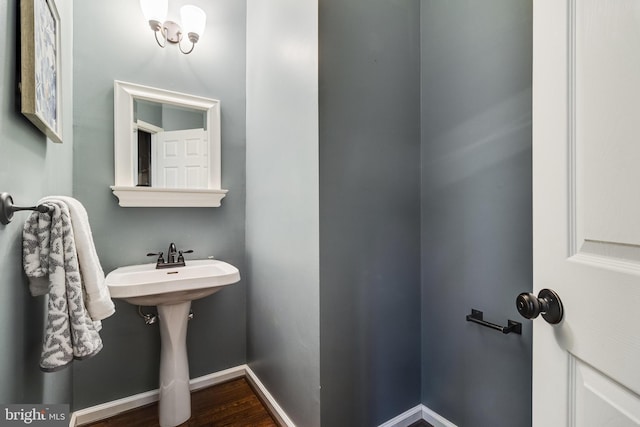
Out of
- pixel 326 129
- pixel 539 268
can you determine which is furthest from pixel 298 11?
pixel 539 268

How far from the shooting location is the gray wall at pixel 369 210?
3.77 ft

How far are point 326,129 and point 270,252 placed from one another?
2.49ft

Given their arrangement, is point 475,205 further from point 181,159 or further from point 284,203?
point 181,159

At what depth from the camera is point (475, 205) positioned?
1193mm

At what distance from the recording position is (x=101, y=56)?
1456 millimetres

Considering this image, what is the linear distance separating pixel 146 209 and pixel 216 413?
1.22 meters

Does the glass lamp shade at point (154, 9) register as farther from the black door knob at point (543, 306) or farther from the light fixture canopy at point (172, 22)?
the black door knob at point (543, 306)

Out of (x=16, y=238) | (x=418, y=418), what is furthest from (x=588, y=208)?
(x=418, y=418)

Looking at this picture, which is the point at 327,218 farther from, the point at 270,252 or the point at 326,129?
the point at 270,252

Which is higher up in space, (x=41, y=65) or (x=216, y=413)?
(x=41, y=65)

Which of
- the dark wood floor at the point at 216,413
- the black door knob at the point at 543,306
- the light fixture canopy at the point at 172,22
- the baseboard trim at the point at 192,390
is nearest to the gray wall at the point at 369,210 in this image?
the baseboard trim at the point at 192,390

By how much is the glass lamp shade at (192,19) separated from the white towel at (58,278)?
138 cm

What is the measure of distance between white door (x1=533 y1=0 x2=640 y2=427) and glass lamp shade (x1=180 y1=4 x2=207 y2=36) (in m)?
1.67

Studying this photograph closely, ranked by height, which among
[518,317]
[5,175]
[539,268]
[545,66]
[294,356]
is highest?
[545,66]
